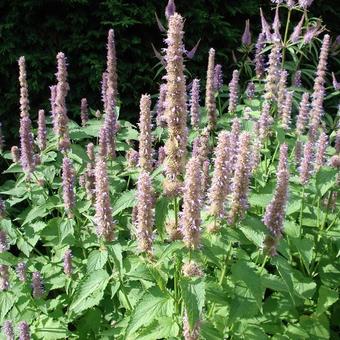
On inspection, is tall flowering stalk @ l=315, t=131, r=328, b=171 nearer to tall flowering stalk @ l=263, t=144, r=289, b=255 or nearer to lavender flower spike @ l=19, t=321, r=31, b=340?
tall flowering stalk @ l=263, t=144, r=289, b=255

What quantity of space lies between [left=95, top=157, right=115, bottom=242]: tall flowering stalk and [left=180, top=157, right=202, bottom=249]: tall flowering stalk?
1.85 ft

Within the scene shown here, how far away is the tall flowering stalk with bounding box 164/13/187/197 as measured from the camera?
8.63ft

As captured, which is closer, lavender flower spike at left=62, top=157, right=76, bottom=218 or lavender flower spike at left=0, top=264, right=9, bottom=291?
lavender flower spike at left=62, top=157, right=76, bottom=218

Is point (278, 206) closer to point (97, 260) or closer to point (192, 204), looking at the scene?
point (192, 204)

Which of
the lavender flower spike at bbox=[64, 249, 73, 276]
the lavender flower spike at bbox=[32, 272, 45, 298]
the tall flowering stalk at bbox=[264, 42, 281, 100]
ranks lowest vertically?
the lavender flower spike at bbox=[32, 272, 45, 298]

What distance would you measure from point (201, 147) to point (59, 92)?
143 cm

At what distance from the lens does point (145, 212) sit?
9.32ft

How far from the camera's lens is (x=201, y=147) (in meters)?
3.95

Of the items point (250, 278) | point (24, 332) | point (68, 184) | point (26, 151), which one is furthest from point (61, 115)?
point (250, 278)

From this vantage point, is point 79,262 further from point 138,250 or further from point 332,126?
point 332,126

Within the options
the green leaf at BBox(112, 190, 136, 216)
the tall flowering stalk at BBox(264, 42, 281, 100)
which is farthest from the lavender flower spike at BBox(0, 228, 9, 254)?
the tall flowering stalk at BBox(264, 42, 281, 100)

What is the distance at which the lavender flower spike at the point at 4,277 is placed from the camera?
159 inches

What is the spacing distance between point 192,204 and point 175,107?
21.1 inches

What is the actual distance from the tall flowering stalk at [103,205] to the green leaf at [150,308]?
1.47 ft
